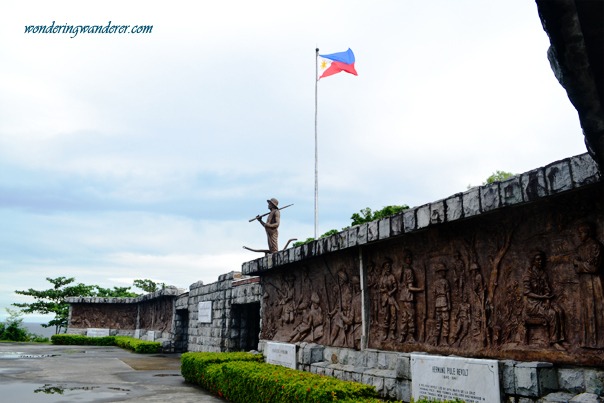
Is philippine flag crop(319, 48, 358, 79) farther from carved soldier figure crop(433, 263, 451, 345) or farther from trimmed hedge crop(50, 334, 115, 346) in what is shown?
trimmed hedge crop(50, 334, 115, 346)

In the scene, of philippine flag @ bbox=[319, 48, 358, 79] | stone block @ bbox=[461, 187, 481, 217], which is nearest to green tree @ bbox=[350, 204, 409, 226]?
philippine flag @ bbox=[319, 48, 358, 79]

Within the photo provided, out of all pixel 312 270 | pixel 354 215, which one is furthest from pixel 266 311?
pixel 354 215

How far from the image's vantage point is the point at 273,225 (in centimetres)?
1446

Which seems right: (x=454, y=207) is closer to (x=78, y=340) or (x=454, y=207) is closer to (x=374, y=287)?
(x=374, y=287)

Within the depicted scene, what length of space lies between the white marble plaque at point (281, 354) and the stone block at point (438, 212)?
17.4 ft

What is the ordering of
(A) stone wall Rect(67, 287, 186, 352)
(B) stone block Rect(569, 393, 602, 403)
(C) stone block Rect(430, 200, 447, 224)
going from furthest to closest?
(A) stone wall Rect(67, 287, 186, 352)
(C) stone block Rect(430, 200, 447, 224)
(B) stone block Rect(569, 393, 602, 403)

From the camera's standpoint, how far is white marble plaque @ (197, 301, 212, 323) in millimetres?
17516

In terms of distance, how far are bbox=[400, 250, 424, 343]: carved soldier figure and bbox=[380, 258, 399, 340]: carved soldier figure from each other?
189mm

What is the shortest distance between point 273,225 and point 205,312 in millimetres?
5590

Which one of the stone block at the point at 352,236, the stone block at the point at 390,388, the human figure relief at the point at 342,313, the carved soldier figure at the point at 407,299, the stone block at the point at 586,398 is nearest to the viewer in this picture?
the stone block at the point at 586,398

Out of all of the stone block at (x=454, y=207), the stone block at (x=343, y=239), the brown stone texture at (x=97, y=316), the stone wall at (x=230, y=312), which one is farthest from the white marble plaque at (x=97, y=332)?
the stone block at (x=454, y=207)

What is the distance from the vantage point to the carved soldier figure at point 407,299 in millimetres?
7844

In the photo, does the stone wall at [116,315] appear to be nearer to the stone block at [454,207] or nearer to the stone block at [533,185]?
the stone block at [454,207]

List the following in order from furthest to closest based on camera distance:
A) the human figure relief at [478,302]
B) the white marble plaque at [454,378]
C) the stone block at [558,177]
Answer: the human figure relief at [478,302], the white marble plaque at [454,378], the stone block at [558,177]
